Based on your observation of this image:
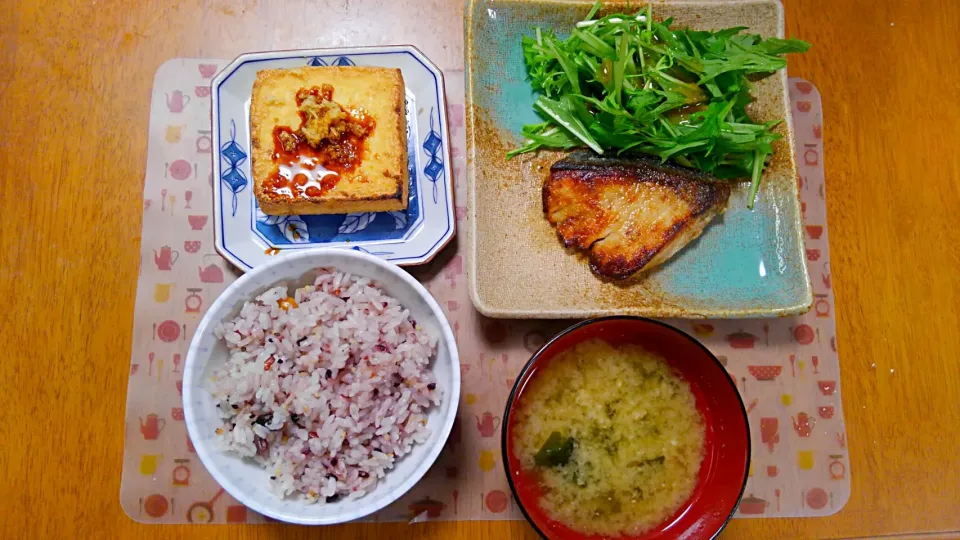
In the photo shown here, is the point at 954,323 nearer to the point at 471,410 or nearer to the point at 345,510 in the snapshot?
the point at 471,410

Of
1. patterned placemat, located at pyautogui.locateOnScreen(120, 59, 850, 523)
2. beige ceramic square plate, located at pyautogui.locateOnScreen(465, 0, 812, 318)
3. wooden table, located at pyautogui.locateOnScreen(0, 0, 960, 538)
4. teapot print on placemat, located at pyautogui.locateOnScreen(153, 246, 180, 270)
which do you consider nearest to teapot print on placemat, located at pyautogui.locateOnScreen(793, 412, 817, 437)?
patterned placemat, located at pyautogui.locateOnScreen(120, 59, 850, 523)

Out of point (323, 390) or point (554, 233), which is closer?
point (323, 390)

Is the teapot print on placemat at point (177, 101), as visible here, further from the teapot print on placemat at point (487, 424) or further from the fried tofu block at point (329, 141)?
the teapot print on placemat at point (487, 424)

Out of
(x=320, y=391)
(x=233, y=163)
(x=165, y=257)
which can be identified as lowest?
(x=320, y=391)

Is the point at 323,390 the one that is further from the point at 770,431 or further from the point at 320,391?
the point at 770,431

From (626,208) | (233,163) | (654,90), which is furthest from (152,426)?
(654,90)

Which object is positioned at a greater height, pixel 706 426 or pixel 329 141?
pixel 329 141

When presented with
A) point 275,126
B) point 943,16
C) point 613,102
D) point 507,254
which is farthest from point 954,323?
point 275,126

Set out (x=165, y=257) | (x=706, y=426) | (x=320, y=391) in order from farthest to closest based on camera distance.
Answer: (x=165, y=257) → (x=706, y=426) → (x=320, y=391)
